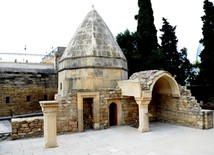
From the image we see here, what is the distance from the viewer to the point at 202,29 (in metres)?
20.8

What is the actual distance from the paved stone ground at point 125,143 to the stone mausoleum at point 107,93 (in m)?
0.79

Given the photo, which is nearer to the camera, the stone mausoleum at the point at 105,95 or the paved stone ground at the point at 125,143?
the paved stone ground at the point at 125,143

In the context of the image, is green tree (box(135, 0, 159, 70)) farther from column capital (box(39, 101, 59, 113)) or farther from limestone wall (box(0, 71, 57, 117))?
→ column capital (box(39, 101, 59, 113))

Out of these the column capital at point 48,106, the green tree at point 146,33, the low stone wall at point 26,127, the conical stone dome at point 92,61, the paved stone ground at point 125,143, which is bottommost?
the paved stone ground at point 125,143

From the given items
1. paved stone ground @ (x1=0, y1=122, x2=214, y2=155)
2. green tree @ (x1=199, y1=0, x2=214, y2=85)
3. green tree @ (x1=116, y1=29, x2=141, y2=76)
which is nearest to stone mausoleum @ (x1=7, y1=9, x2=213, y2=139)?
paved stone ground @ (x1=0, y1=122, x2=214, y2=155)

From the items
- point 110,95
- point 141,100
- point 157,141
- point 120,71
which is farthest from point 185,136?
point 120,71

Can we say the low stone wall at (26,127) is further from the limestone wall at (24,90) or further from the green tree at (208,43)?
the green tree at (208,43)

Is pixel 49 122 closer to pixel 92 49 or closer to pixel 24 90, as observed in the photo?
pixel 92 49

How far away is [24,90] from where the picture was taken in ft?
55.6

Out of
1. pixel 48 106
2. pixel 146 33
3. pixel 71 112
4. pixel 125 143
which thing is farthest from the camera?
pixel 146 33

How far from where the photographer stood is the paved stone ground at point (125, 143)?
7383mm

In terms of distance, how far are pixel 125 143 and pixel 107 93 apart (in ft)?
11.5

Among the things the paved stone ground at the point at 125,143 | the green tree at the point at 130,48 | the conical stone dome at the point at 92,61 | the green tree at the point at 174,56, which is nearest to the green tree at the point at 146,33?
the green tree at the point at 130,48

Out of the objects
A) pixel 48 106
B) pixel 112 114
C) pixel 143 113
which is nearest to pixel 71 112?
pixel 48 106
